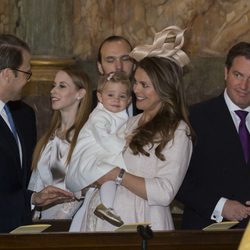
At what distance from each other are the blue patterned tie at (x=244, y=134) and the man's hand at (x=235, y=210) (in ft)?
1.18

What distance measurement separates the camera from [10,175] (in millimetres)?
6805

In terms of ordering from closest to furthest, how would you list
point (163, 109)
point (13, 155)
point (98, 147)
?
point (13, 155), point (163, 109), point (98, 147)

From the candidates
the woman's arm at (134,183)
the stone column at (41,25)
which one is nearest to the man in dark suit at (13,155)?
the woman's arm at (134,183)

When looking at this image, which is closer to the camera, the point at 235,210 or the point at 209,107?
the point at 235,210

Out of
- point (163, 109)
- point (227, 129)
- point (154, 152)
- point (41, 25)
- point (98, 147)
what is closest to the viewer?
point (154, 152)

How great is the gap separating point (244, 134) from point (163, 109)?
61 centimetres

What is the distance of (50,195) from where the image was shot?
7.24m

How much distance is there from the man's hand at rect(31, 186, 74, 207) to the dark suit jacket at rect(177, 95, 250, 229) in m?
0.69

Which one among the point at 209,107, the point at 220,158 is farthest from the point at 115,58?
the point at 220,158

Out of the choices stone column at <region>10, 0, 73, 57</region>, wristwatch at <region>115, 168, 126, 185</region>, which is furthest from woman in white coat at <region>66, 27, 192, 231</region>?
stone column at <region>10, 0, 73, 57</region>

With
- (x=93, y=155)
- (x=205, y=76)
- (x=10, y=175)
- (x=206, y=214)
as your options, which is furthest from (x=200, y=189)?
(x=205, y=76)

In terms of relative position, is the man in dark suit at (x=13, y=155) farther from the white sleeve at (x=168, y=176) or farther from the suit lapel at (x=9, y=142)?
the white sleeve at (x=168, y=176)

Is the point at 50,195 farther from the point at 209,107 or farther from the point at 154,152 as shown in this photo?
the point at 209,107

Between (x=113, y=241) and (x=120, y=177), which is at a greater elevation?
(x=120, y=177)
